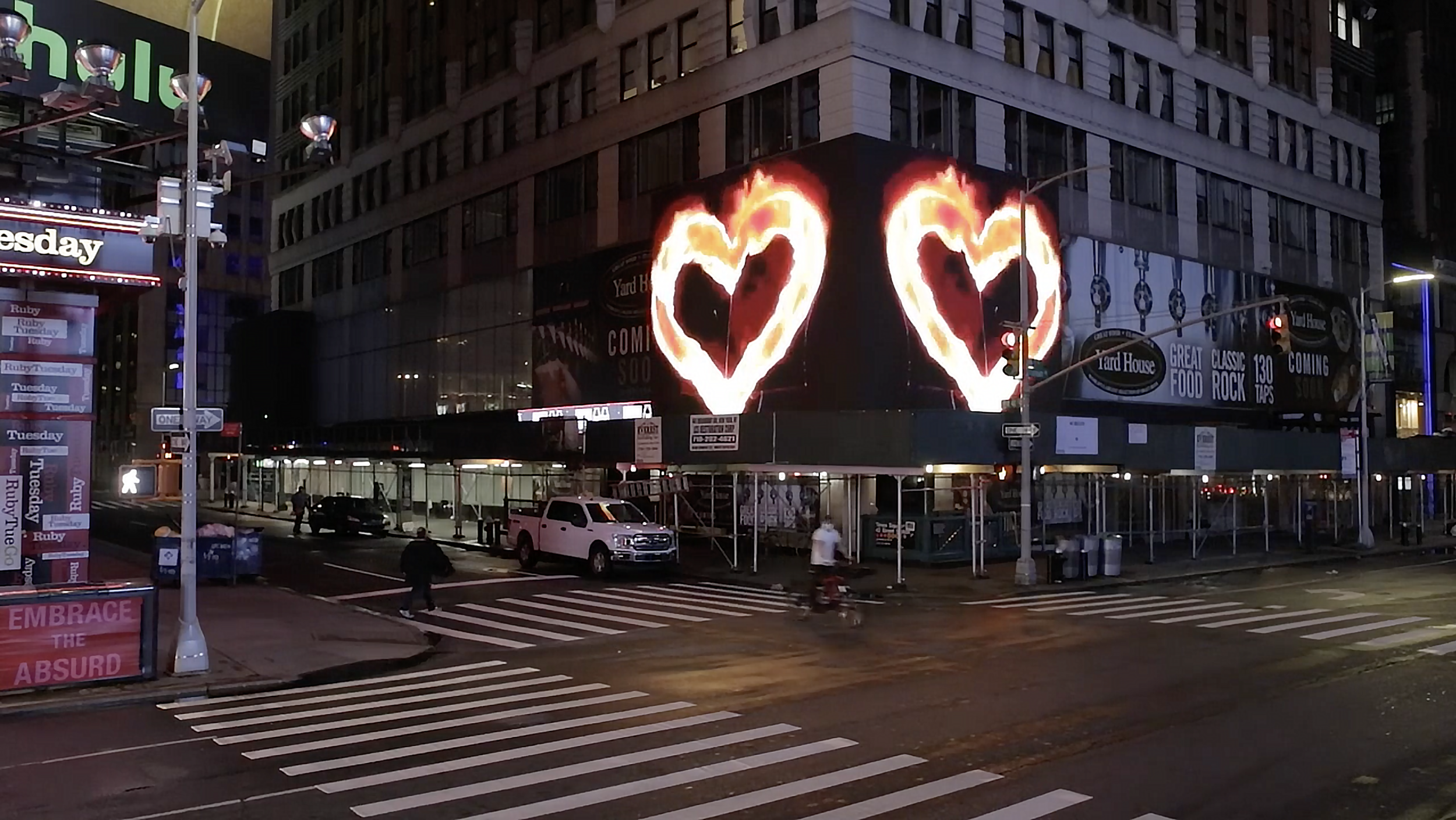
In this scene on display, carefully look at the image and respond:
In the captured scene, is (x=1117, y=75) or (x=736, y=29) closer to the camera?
(x=736, y=29)

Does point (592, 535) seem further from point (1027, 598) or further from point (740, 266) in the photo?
point (740, 266)

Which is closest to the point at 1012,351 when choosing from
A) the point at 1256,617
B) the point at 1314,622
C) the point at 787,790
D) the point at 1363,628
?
the point at 1256,617

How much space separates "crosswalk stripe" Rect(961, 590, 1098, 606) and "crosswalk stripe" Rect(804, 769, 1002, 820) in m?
14.4

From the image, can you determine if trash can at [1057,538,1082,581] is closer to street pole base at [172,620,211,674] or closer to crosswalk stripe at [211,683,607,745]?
crosswalk stripe at [211,683,607,745]

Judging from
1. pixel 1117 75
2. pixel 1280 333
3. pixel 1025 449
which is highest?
pixel 1117 75

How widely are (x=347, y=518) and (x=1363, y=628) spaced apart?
1335 inches

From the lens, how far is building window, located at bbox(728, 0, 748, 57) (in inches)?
1448

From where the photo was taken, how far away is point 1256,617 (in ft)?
66.7

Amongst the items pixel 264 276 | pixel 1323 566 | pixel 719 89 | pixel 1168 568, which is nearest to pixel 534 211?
pixel 719 89

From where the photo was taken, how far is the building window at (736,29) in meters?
36.8

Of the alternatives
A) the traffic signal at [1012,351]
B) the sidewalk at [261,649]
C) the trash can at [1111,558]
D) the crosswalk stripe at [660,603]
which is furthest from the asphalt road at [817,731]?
the trash can at [1111,558]

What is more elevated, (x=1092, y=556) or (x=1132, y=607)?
(x=1092, y=556)

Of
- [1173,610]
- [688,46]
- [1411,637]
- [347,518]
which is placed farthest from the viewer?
[347,518]

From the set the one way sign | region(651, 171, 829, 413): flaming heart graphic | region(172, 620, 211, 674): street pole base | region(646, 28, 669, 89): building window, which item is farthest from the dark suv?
region(172, 620, 211, 674): street pole base
